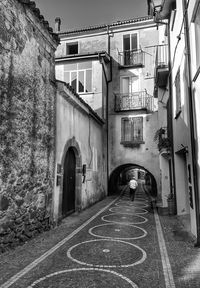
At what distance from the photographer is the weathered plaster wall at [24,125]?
539 cm

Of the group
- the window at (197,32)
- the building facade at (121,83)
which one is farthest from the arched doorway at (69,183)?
the building facade at (121,83)

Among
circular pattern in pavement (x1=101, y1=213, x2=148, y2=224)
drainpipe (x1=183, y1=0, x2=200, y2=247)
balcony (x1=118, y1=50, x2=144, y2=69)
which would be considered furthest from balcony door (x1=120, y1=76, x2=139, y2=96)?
drainpipe (x1=183, y1=0, x2=200, y2=247)

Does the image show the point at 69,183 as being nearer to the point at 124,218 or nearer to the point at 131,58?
the point at 124,218

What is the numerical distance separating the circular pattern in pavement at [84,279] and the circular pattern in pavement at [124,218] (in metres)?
4.23

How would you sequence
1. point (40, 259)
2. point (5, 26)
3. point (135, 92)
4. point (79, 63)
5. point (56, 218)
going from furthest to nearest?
1. point (135, 92)
2. point (79, 63)
3. point (56, 218)
4. point (5, 26)
5. point (40, 259)

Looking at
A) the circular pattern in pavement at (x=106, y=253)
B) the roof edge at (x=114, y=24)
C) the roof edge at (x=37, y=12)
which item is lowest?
the circular pattern in pavement at (x=106, y=253)

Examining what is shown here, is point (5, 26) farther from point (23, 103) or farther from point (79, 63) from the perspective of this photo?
point (79, 63)

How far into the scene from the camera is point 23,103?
6105mm

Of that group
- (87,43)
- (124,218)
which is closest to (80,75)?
(87,43)

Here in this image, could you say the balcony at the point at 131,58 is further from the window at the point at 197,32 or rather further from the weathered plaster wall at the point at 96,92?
the window at the point at 197,32

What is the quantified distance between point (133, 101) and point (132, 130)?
84.1 inches

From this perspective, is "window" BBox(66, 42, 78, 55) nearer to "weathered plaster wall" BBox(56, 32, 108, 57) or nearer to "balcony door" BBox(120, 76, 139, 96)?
"weathered plaster wall" BBox(56, 32, 108, 57)

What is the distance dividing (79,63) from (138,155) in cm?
750

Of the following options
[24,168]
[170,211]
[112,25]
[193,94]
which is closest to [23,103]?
[24,168]
